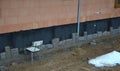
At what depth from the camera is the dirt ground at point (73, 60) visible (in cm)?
472

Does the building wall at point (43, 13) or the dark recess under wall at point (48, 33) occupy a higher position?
the building wall at point (43, 13)

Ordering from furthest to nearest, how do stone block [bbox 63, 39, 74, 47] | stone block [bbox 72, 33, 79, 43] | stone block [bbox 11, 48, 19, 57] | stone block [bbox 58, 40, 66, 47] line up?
stone block [bbox 72, 33, 79, 43] → stone block [bbox 63, 39, 74, 47] → stone block [bbox 58, 40, 66, 47] → stone block [bbox 11, 48, 19, 57]

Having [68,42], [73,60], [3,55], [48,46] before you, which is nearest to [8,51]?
[3,55]

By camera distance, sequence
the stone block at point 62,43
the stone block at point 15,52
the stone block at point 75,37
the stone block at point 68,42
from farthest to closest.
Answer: the stone block at point 75,37 → the stone block at point 68,42 → the stone block at point 62,43 → the stone block at point 15,52

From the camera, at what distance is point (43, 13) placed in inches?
211

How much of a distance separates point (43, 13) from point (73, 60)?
1.33m

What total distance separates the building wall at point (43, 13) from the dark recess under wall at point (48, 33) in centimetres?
15

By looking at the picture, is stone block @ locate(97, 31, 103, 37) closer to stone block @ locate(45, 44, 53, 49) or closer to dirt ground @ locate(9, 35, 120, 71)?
dirt ground @ locate(9, 35, 120, 71)

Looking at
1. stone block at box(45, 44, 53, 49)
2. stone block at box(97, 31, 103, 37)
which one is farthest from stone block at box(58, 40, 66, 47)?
stone block at box(97, 31, 103, 37)

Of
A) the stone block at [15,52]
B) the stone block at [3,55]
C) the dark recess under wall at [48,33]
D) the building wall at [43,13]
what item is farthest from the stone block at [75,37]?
the stone block at [3,55]

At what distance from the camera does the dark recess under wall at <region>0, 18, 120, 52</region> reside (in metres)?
5.02

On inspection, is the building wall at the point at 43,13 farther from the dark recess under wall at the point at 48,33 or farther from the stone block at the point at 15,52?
the stone block at the point at 15,52

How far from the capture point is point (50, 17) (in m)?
5.50

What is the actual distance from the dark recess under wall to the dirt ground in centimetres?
44
